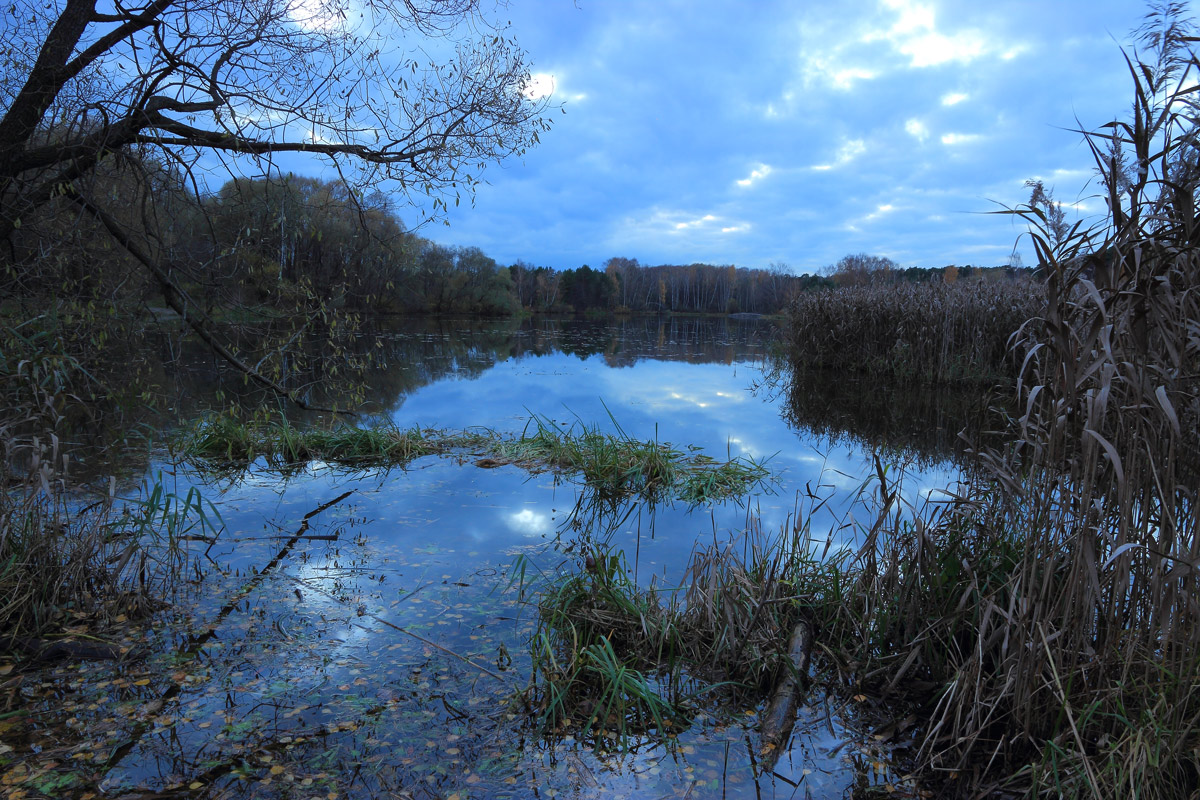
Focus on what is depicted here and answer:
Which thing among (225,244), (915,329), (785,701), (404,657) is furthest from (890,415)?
(225,244)

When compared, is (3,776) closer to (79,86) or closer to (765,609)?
(765,609)

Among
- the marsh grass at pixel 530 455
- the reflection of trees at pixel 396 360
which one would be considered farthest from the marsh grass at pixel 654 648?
the reflection of trees at pixel 396 360

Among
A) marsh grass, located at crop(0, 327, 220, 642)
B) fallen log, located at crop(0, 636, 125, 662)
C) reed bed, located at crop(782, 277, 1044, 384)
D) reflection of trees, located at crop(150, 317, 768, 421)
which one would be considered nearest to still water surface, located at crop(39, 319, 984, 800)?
fallen log, located at crop(0, 636, 125, 662)

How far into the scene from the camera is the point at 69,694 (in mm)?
3211

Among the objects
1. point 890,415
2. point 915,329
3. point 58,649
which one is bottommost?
point 58,649

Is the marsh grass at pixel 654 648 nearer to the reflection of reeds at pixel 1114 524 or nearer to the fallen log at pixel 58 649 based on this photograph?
the reflection of reeds at pixel 1114 524

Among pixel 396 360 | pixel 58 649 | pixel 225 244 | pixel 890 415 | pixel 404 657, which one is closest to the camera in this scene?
pixel 58 649

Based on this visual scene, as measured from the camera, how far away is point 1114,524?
2.74m

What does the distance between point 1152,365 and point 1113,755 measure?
4.63ft

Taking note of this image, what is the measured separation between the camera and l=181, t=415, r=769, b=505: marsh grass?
7.43 meters

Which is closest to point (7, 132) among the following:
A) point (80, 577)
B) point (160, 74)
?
point (160, 74)

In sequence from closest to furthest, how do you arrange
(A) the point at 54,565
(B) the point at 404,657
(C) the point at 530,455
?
(B) the point at 404,657, (A) the point at 54,565, (C) the point at 530,455

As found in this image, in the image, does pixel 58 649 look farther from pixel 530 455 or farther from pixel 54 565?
pixel 530 455

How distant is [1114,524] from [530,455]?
6791mm
